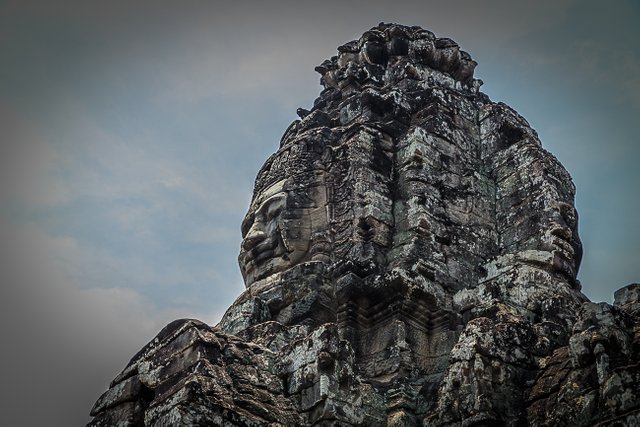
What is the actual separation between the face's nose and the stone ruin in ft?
0.12

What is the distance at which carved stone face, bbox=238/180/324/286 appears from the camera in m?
14.6

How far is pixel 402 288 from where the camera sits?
13.0 metres

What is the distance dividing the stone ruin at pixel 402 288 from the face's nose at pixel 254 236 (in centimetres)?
4

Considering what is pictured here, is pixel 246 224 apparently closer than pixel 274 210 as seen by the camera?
No

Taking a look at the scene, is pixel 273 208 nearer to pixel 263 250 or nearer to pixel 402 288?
pixel 263 250

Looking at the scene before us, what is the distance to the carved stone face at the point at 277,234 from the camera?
14.6 metres

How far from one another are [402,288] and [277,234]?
8.89 ft

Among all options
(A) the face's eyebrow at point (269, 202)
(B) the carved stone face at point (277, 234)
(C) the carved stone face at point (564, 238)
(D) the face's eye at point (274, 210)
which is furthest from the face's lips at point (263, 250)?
(C) the carved stone face at point (564, 238)

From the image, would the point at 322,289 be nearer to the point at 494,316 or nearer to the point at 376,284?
the point at 376,284

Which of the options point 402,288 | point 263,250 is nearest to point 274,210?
point 263,250

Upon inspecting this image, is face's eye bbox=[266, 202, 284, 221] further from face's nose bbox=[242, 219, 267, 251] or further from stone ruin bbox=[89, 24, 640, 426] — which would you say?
face's nose bbox=[242, 219, 267, 251]

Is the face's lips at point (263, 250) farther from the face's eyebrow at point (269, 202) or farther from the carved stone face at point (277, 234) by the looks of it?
the face's eyebrow at point (269, 202)

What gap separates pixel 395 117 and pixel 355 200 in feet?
7.60

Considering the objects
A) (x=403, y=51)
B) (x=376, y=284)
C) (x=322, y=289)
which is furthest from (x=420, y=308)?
(x=403, y=51)
